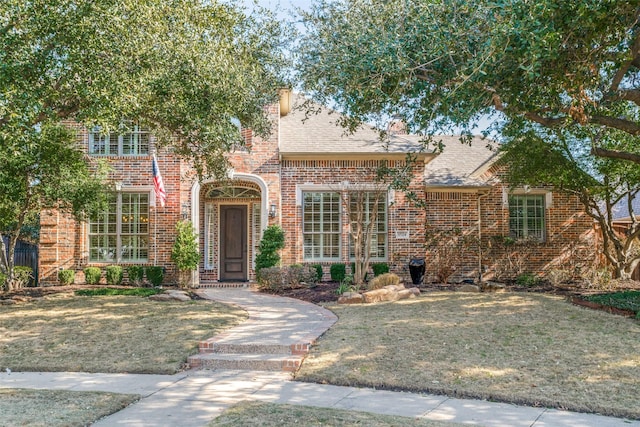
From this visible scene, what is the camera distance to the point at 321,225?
16.3 meters

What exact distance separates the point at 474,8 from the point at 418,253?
9619 millimetres

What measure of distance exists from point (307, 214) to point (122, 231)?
5409 millimetres

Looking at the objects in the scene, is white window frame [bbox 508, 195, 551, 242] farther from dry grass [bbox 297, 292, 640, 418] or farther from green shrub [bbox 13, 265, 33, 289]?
green shrub [bbox 13, 265, 33, 289]

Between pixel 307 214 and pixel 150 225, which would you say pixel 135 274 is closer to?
pixel 150 225

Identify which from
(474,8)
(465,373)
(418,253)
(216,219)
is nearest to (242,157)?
(216,219)

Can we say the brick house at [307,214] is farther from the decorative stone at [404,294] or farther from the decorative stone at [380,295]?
the decorative stone at [380,295]

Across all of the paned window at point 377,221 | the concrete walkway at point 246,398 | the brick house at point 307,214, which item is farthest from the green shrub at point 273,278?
the concrete walkway at point 246,398

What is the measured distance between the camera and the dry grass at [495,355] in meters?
5.86

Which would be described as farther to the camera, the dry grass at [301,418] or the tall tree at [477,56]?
the tall tree at [477,56]

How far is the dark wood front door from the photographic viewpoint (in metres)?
16.7

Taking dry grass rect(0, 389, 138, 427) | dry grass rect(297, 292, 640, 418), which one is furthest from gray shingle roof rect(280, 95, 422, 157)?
dry grass rect(0, 389, 138, 427)

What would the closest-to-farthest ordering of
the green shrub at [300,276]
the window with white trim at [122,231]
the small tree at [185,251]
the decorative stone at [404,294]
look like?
the decorative stone at [404,294]
the green shrub at [300,276]
the small tree at [185,251]
the window with white trim at [122,231]

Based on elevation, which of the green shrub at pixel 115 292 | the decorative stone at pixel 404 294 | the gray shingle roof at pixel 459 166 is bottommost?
the green shrub at pixel 115 292

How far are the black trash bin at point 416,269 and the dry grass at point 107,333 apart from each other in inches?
243
